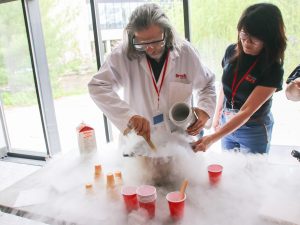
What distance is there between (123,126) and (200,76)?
0.51 meters

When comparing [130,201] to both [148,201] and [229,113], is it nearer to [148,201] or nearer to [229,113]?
[148,201]

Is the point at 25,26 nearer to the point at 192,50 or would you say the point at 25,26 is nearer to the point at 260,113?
the point at 192,50

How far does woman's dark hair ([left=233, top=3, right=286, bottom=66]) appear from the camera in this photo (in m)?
1.47

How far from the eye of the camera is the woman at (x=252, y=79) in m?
1.48

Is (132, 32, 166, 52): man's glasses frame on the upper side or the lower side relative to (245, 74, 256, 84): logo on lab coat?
upper

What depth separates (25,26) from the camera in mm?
3367

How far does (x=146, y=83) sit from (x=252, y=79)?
2.17ft

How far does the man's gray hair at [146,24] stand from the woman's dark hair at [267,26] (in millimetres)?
407

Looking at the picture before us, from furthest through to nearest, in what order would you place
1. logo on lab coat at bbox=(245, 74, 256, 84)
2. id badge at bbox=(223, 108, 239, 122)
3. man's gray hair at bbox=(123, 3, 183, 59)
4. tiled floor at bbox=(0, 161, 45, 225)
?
1. tiled floor at bbox=(0, 161, 45, 225)
2. id badge at bbox=(223, 108, 239, 122)
3. logo on lab coat at bbox=(245, 74, 256, 84)
4. man's gray hair at bbox=(123, 3, 183, 59)

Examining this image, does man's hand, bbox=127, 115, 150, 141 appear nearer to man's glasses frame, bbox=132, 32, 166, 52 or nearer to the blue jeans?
man's glasses frame, bbox=132, 32, 166, 52

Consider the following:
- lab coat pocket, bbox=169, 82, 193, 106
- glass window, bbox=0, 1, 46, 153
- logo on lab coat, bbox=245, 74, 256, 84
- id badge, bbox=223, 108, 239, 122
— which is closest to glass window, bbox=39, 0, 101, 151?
glass window, bbox=0, 1, 46, 153

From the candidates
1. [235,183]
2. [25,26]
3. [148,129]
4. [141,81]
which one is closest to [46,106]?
[25,26]

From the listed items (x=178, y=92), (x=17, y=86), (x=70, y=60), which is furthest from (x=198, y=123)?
(x=17, y=86)

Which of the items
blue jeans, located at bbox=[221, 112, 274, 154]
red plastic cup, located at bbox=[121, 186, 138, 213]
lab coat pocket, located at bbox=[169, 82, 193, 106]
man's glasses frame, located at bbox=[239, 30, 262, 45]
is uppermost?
man's glasses frame, located at bbox=[239, 30, 262, 45]
